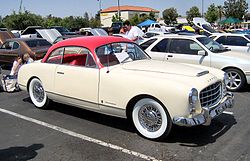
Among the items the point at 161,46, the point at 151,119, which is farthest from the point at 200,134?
the point at 161,46

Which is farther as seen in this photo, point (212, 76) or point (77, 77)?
point (77, 77)

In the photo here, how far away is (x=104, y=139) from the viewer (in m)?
4.57

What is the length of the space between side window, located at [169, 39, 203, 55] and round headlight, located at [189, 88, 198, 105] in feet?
13.4

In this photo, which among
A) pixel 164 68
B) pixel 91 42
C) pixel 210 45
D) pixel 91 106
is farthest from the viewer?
pixel 210 45

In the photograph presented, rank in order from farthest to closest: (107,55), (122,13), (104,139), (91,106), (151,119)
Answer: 1. (122,13)
2. (107,55)
3. (91,106)
4. (104,139)
5. (151,119)

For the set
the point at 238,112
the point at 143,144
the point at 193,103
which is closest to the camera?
the point at 193,103

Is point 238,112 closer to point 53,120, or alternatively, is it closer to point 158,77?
point 158,77

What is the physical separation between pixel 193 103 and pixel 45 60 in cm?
339

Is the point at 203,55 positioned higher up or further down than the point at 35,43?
further down

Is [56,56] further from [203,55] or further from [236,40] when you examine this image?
[236,40]

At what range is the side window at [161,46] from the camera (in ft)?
27.6

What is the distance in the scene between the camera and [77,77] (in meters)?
5.26

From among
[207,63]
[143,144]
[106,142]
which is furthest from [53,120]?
[207,63]

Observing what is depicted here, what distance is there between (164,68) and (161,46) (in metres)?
3.77
